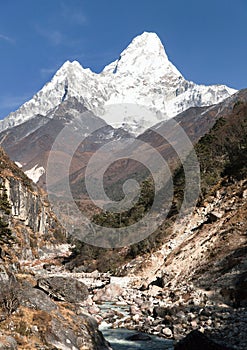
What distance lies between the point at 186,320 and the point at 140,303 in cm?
771

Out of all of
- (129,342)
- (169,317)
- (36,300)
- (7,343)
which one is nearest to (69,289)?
(169,317)

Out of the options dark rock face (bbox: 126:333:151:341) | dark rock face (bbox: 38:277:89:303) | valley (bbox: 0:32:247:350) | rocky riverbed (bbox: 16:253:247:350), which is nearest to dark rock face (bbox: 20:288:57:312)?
valley (bbox: 0:32:247:350)

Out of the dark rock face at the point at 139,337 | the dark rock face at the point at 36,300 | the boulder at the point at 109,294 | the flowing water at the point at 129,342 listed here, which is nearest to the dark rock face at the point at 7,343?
the dark rock face at the point at 36,300

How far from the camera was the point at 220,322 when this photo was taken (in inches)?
808

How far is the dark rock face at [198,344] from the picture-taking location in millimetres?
14706

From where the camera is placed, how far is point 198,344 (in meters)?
15.1

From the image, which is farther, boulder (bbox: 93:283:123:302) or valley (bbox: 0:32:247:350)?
boulder (bbox: 93:283:123:302)

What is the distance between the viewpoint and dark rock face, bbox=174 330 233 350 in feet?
48.2

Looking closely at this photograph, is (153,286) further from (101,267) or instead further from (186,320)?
(101,267)

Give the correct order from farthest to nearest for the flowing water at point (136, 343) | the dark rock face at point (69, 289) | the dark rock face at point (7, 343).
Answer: the dark rock face at point (69, 289), the flowing water at point (136, 343), the dark rock face at point (7, 343)

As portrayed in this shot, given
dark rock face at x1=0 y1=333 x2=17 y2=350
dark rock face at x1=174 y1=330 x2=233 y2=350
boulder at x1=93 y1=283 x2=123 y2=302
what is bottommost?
dark rock face at x1=174 y1=330 x2=233 y2=350

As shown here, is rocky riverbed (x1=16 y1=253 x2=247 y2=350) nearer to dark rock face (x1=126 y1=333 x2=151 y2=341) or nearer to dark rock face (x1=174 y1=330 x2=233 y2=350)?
dark rock face (x1=126 y1=333 x2=151 y2=341)

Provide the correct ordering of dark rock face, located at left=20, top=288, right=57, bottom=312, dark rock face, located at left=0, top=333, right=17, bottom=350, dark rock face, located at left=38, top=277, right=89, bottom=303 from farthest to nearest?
1. dark rock face, located at left=38, top=277, right=89, bottom=303
2. dark rock face, located at left=20, top=288, right=57, bottom=312
3. dark rock face, located at left=0, top=333, right=17, bottom=350

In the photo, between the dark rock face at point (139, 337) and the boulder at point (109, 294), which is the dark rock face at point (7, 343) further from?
the boulder at point (109, 294)
